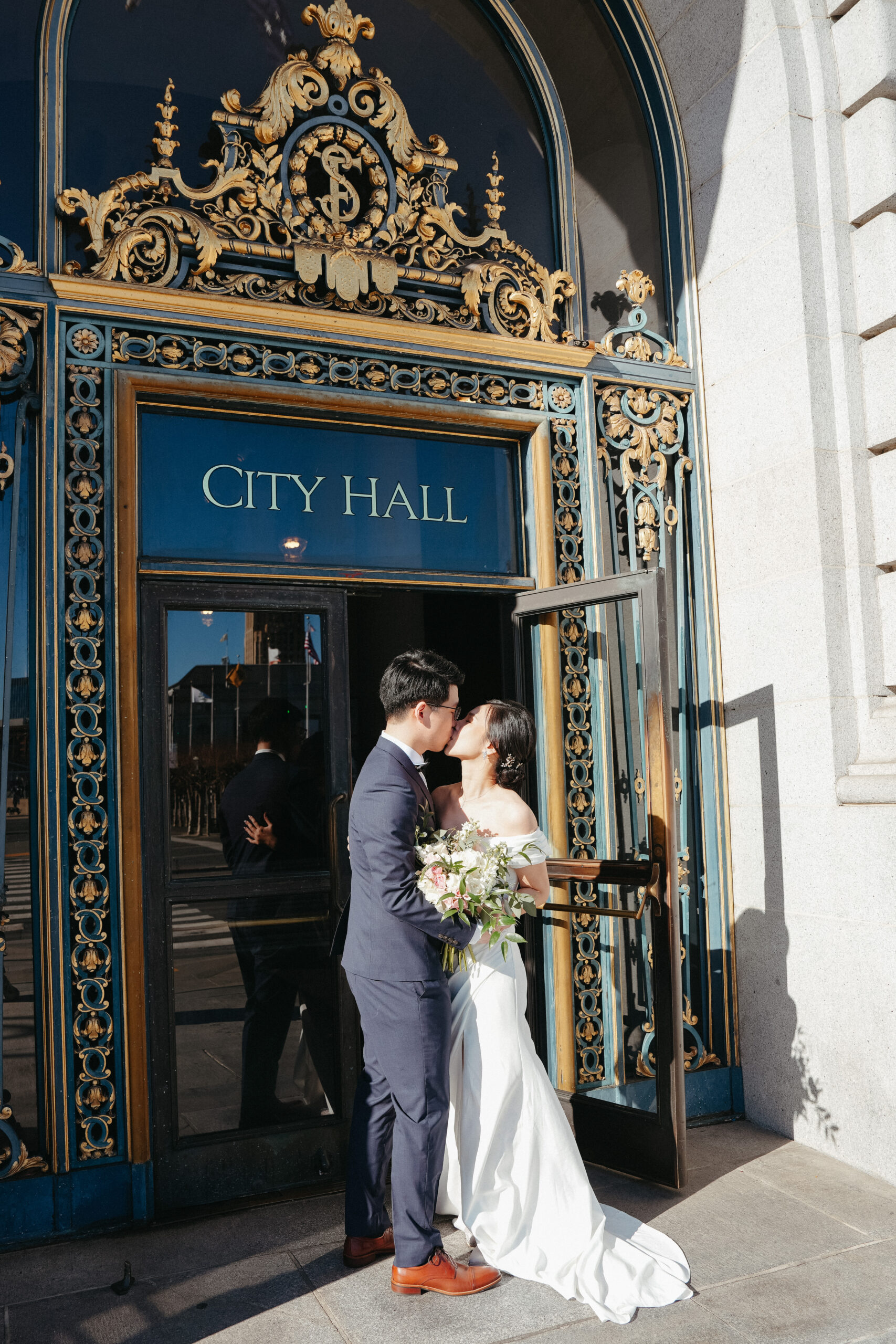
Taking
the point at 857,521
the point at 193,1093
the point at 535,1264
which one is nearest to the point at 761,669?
the point at 857,521

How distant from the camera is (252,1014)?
454 centimetres

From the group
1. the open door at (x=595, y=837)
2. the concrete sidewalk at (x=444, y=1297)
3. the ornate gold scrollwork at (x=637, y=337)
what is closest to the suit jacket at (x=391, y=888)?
the concrete sidewalk at (x=444, y=1297)

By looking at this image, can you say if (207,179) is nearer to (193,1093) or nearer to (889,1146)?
(193,1093)

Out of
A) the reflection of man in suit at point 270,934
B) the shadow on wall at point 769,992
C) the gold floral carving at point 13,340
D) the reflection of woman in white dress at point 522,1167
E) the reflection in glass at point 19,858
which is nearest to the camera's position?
the reflection of woman in white dress at point 522,1167

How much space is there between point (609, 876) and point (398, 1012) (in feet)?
4.72

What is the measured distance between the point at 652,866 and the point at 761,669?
1.32 meters

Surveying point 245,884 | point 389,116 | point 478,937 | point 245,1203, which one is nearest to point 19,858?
point 245,884

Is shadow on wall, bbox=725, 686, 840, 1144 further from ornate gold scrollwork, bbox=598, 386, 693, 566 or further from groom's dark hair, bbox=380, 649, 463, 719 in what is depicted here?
groom's dark hair, bbox=380, 649, 463, 719

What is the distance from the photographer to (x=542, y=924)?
5105mm

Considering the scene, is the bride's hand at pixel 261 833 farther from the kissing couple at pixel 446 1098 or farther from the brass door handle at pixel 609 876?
the brass door handle at pixel 609 876

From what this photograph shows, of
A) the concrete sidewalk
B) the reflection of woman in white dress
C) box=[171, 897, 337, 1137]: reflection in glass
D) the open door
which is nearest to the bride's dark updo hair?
the reflection of woman in white dress

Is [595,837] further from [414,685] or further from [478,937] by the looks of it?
[414,685]

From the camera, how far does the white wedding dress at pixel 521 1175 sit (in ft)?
11.7

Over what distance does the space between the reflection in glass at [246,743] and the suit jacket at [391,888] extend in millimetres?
910
